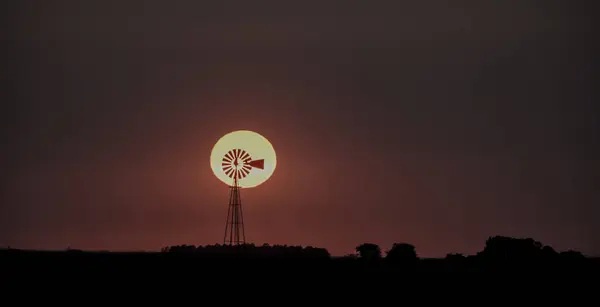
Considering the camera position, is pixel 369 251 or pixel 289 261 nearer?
pixel 289 261

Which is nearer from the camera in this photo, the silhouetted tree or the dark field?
the dark field

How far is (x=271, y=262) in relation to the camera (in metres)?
131

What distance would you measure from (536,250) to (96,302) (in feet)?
202

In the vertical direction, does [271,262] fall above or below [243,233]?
below

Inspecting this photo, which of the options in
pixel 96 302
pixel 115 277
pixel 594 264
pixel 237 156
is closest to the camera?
pixel 96 302

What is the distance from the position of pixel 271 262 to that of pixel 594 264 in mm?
30137

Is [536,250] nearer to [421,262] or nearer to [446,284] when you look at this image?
[421,262]

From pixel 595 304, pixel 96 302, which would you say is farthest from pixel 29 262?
pixel 595 304

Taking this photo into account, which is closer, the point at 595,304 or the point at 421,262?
the point at 595,304

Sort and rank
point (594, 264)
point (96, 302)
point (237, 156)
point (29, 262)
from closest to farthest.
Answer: point (96, 302) → point (29, 262) → point (594, 264) → point (237, 156)

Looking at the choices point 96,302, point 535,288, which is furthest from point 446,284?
point 96,302

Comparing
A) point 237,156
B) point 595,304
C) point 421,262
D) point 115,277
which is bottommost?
point 595,304

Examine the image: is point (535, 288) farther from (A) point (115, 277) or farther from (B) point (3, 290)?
(B) point (3, 290)

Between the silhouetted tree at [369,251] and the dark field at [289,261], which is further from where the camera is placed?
the silhouetted tree at [369,251]
